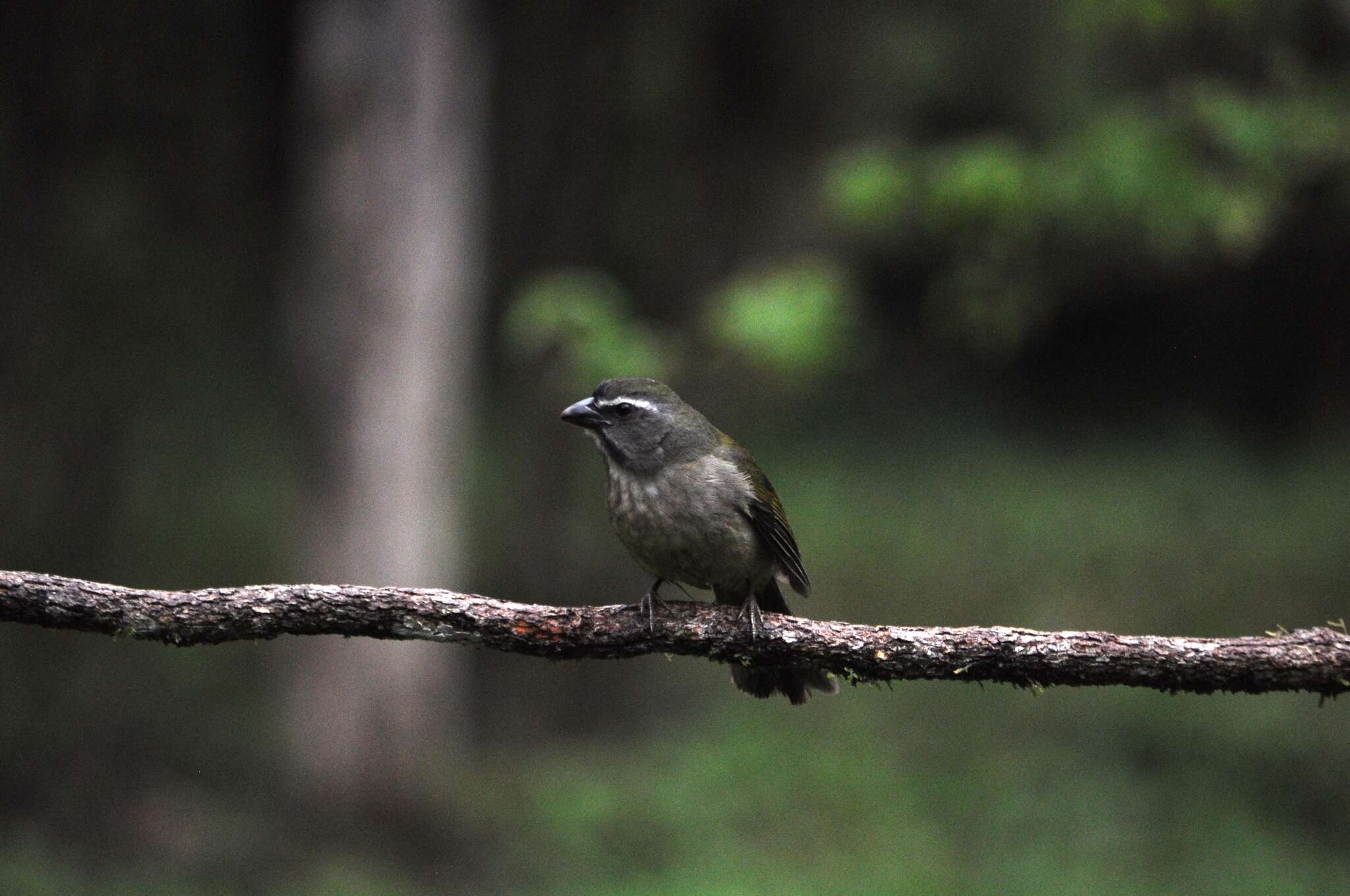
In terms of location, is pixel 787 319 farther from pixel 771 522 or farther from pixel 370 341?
pixel 370 341

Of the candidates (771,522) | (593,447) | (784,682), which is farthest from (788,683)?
(593,447)

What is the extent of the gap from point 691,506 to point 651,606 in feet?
2.02

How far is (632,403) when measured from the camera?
16.3 feet

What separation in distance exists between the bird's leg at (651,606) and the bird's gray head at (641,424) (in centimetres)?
47

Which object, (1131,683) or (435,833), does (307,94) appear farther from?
(1131,683)

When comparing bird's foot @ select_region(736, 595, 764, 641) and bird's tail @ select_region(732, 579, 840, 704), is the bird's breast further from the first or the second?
bird's foot @ select_region(736, 595, 764, 641)

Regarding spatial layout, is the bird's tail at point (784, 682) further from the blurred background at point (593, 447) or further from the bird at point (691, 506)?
the blurred background at point (593, 447)

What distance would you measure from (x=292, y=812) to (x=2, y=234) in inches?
191

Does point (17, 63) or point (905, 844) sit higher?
point (17, 63)

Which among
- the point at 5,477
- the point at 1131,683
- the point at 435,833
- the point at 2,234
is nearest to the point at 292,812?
the point at 435,833

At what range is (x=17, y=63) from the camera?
960 cm

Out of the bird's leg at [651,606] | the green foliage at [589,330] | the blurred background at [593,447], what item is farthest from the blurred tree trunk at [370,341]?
the bird's leg at [651,606]

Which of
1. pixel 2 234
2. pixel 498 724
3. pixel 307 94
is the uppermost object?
pixel 307 94

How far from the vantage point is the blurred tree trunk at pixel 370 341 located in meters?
9.07
